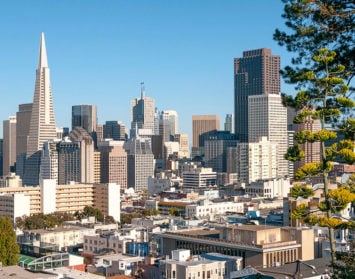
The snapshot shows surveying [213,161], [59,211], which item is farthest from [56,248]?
[213,161]

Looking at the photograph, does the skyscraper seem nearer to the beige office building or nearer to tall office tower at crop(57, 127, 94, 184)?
tall office tower at crop(57, 127, 94, 184)

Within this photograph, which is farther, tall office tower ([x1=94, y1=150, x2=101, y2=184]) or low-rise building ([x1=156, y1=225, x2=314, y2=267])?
tall office tower ([x1=94, y1=150, x2=101, y2=184])

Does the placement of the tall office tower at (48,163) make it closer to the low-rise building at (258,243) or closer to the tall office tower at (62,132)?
the tall office tower at (62,132)

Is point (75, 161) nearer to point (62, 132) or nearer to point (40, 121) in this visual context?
point (40, 121)

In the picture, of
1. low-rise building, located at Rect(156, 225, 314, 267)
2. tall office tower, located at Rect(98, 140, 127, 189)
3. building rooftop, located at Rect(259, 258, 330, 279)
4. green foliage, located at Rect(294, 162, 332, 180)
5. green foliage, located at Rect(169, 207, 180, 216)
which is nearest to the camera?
green foliage, located at Rect(294, 162, 332, 180)

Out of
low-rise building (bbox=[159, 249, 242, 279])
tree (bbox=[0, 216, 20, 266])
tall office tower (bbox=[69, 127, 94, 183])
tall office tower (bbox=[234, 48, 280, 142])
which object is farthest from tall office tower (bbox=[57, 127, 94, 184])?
low-rise building (bbox=[159, 249, 242, 279])

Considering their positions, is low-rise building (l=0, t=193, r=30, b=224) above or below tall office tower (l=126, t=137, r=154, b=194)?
below

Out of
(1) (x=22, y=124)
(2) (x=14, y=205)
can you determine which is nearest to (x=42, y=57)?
(1) (x=22, y=124)
